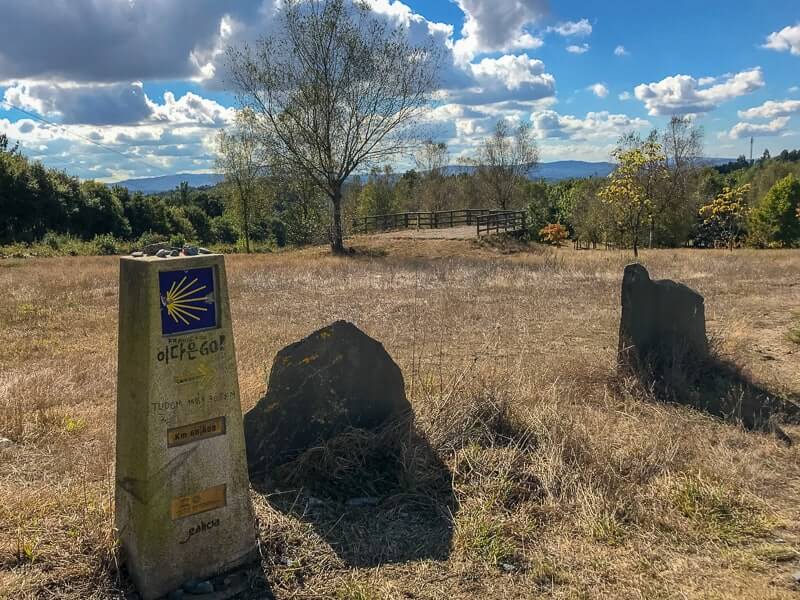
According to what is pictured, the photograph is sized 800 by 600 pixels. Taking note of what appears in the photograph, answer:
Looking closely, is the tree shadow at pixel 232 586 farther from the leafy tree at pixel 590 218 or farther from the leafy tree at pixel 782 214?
the leafy tree at pixel 782 214

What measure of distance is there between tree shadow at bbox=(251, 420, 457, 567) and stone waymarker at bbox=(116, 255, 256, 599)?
0.72 metres

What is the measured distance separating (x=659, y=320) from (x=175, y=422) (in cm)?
532

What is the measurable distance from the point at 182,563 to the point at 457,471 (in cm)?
182

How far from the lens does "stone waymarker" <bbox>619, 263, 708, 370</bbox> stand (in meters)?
6.38

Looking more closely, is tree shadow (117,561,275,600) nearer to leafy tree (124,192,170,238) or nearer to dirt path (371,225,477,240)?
dirt path (371,225,477,240)

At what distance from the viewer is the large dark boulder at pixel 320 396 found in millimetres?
4074

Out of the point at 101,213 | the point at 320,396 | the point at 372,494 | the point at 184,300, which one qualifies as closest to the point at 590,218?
the point at 101,213

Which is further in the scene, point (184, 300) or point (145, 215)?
point (145, 215)

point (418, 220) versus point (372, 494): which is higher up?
point (418, 220)

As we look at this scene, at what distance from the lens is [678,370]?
6.07 m

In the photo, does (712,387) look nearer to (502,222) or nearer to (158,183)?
(502,222)

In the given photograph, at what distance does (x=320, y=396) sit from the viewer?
422 cm

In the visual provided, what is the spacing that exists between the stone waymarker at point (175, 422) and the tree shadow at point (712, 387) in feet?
13.8

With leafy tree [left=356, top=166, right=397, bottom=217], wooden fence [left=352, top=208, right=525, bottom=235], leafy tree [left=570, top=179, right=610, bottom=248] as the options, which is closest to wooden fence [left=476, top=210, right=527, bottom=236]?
wooden fence [left=352, top=208, right=525, bottom=235]
